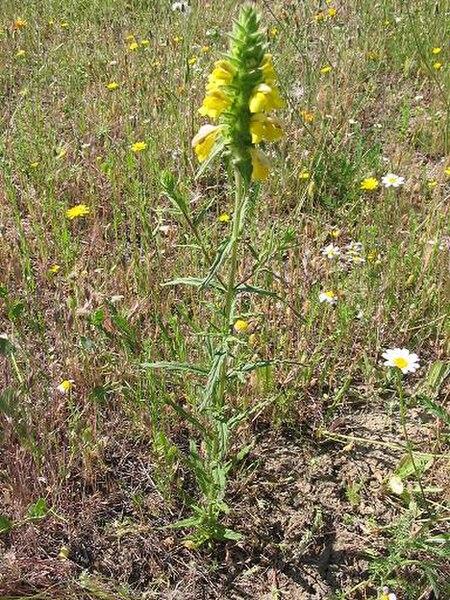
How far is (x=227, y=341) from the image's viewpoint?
1694 millimetres

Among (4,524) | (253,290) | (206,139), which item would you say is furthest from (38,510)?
(206,139)

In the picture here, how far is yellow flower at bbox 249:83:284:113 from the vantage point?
1436 mm

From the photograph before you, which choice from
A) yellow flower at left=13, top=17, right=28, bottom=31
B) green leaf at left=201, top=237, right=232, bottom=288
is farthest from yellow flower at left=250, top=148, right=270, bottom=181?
yellow flower at left=13, top=17, right=28, bottom=31

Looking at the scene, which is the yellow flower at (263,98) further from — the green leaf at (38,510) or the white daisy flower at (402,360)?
the green leaf at (38,510)

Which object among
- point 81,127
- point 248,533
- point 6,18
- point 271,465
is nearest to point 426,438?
point 271,465

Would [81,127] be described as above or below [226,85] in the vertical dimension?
below

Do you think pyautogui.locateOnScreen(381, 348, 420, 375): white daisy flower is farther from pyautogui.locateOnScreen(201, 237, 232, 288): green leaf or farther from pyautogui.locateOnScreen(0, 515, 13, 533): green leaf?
pyautogui.locateOnScreen(0, 515, 13, 533): green leaf

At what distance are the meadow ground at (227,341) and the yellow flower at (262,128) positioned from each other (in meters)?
0.32

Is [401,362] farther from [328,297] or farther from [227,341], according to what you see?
[227,341]

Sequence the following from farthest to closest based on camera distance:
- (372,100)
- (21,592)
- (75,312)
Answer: (372,100), (75,312), (21,592)

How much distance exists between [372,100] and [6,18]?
120 inches

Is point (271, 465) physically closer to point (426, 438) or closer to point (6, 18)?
point (426, 438)

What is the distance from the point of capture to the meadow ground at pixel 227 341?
198 centimetres

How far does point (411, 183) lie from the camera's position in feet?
11.1
